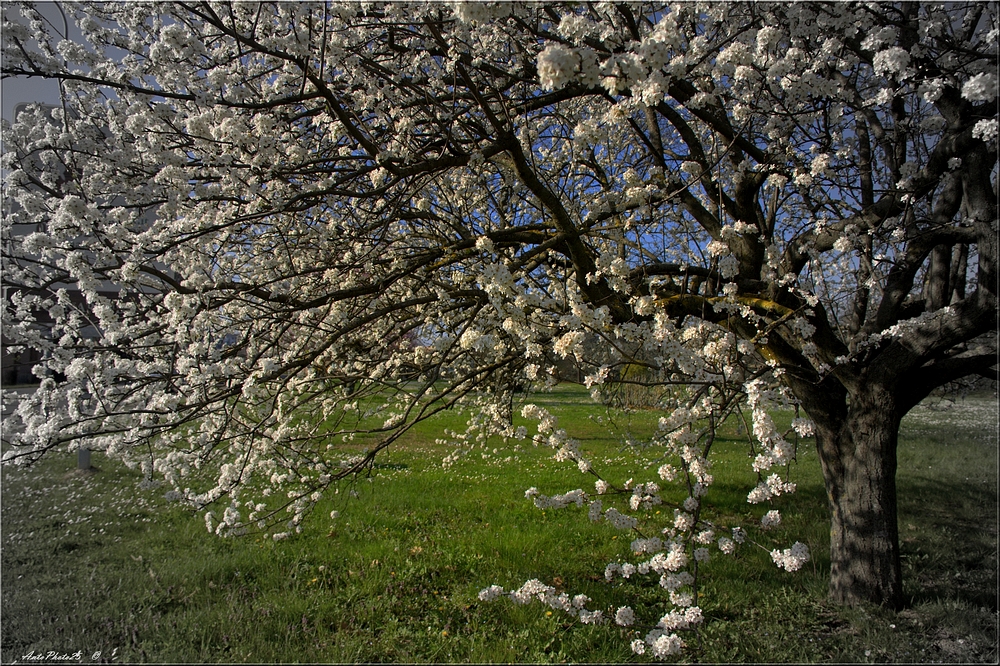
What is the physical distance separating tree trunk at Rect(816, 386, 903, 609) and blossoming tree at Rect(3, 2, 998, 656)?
18 mm

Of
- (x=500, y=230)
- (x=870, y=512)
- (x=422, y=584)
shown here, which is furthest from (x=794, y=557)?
(x=422, y=584)

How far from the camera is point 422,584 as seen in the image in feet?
13.9

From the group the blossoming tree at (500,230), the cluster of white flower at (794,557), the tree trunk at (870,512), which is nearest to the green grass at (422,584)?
the tree trunk at (870,512)

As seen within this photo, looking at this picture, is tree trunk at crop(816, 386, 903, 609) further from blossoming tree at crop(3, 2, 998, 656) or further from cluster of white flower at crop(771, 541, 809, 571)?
cluster of white flower at crop(771, 541, 809, 571)

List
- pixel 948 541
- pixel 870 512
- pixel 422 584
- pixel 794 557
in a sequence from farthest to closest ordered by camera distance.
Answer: pixel 948 541 < pixel 422 584 < pixel 870 512 < pixel 794 557

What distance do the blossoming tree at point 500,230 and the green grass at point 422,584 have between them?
532 millimetres

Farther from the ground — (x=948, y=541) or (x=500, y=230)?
(x=500, y=230)

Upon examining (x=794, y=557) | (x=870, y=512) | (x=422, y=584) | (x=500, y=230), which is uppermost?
(x=500, y=230)

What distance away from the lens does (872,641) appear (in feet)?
11.0

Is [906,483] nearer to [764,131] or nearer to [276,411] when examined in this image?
[764,131]

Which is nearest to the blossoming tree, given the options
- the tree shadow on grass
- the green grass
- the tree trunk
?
the tree trunk

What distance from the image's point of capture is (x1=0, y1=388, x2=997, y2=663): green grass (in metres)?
3.34

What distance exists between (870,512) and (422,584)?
11.7 feet

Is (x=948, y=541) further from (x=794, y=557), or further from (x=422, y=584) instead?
(x=422, y=584)
